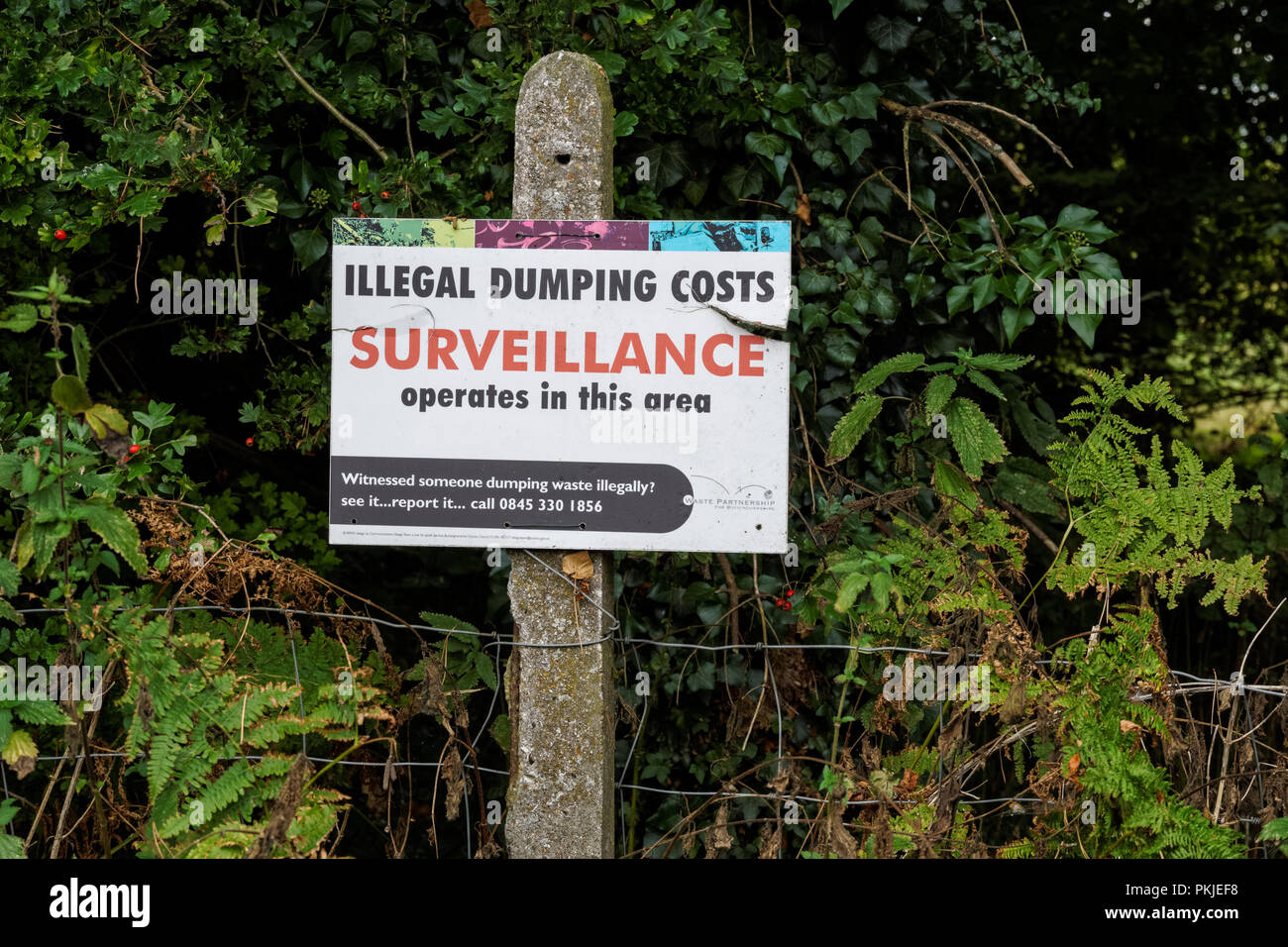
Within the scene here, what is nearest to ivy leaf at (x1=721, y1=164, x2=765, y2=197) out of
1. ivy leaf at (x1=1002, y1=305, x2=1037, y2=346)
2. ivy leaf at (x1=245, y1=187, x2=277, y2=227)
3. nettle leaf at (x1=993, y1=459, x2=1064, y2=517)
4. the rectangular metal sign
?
ivy leaf at (x1=1002, y1=305, x2=1037, y2=346)

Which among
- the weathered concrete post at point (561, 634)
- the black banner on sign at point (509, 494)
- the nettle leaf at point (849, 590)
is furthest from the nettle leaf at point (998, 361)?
the weathered concrete post at point (561, 634)

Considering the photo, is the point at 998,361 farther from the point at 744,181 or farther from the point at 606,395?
the point at 744,181

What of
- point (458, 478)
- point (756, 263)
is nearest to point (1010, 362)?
point (756, 263)

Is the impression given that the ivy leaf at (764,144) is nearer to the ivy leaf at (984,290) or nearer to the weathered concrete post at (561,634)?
the ivy leaf at (984,290)

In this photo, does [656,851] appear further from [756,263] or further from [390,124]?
[390,124]

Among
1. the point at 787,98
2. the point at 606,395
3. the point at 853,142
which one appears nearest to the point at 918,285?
the point at 853,142

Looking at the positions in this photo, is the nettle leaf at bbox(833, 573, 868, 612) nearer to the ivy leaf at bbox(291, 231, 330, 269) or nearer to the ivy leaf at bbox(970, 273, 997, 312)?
the ivy leaf at bbox(970, 273, 997, 312)

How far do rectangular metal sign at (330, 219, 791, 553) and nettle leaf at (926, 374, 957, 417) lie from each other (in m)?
0.50

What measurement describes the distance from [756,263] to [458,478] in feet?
2.87

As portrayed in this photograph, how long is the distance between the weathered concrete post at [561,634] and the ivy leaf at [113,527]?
0.86 m

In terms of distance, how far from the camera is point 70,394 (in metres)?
2.49

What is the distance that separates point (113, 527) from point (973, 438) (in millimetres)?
2104

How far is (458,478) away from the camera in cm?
271

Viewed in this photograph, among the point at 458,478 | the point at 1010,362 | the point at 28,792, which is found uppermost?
the point at 1010,362
